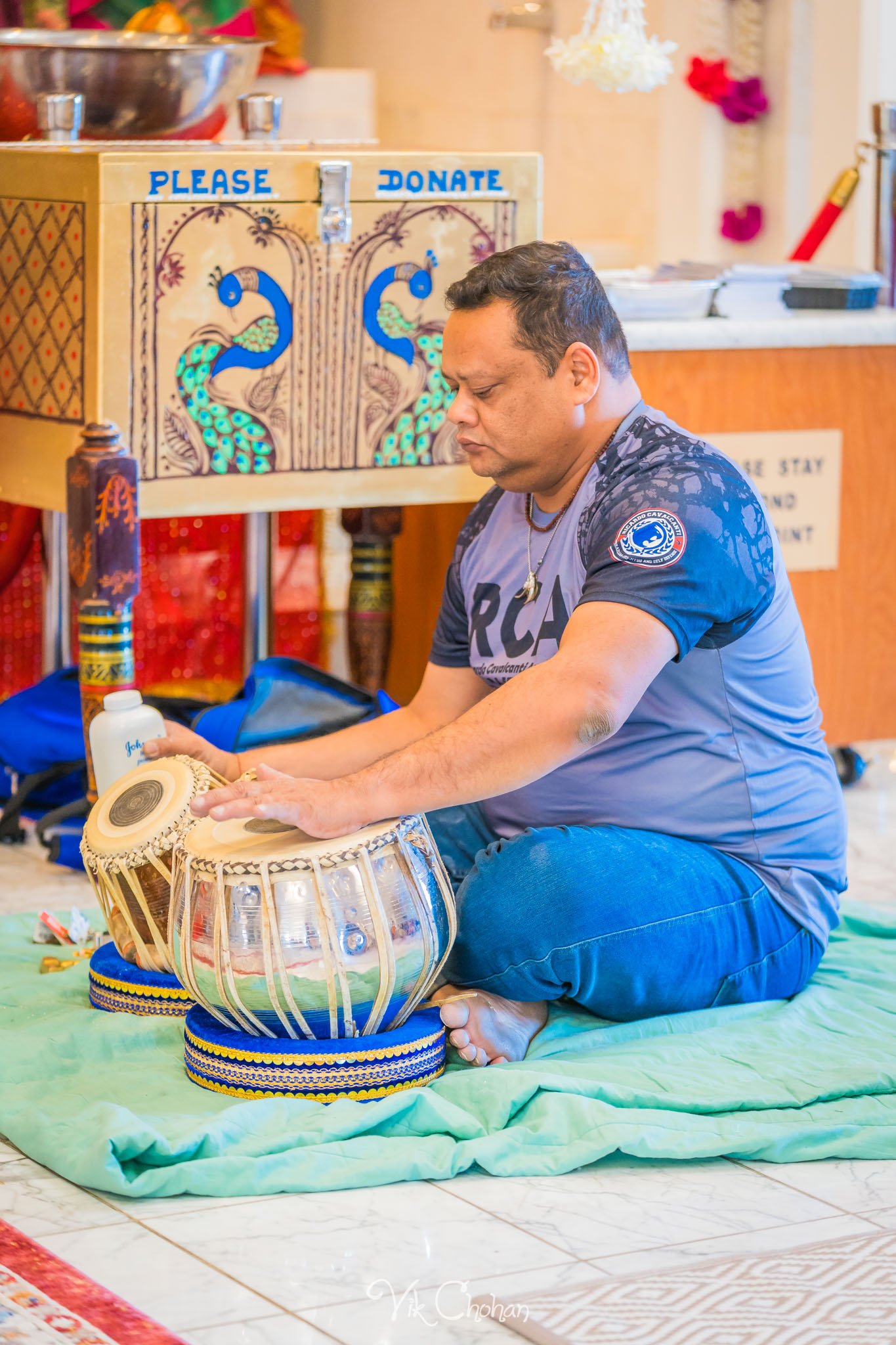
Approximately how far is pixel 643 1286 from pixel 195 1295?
0.42m

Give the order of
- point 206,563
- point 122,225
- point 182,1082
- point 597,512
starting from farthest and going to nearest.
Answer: point 206,563, point 122,225, point 597,512, point 182,1082

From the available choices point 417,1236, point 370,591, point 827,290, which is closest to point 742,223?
point 827,290

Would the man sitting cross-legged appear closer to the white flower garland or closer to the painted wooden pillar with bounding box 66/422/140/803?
the painted wooden pillar with bounding box 66/422/140/803

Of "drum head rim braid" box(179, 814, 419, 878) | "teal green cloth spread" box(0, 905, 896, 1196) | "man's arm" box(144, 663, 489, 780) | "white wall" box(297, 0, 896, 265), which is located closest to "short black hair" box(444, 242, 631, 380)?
"man's arm" box(144, 663, 489, 780)

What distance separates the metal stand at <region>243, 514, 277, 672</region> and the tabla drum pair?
6.33 ft

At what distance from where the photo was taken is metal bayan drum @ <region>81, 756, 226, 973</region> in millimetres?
2529

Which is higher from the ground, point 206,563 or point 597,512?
Answer: point 597,512

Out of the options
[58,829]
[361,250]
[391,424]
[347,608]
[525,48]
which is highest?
[525,48]

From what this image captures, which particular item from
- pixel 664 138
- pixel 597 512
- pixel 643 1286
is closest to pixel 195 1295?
pixel 643 1286

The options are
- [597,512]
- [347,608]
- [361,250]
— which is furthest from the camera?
[347,608]

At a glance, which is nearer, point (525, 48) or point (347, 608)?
point (347, 608)

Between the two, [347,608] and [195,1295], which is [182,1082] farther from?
[347,608]

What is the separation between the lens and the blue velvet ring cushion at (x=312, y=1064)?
7.54 ft

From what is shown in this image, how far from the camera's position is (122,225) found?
329cm
